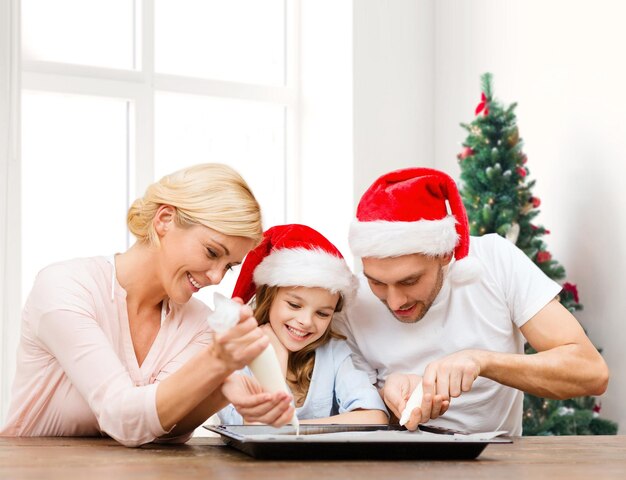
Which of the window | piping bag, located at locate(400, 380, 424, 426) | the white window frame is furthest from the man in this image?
the window

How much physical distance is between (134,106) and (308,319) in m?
2.36

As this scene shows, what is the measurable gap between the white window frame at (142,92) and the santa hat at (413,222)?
6.65 feet

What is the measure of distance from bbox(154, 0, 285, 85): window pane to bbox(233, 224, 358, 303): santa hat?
2303mm

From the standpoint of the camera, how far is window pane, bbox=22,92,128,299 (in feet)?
13.4

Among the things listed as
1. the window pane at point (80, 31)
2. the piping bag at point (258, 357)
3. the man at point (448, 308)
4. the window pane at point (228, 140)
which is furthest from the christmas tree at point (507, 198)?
the piping bag at point (258, 357)

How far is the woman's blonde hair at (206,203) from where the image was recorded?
6.35 feet

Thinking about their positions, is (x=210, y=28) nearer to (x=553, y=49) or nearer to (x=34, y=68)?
(x=34, y=68)

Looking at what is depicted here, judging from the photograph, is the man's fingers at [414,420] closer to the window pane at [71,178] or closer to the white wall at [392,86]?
the white wall at [392,86]

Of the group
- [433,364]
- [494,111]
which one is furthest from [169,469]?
[494,111]

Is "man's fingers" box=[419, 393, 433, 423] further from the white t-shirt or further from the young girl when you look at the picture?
the white t-shirt

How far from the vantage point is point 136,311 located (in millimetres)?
2029

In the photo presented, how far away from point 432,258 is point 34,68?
250 centimetres

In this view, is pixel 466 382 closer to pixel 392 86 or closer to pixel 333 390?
pixel 333 390

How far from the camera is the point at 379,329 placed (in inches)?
92.5
